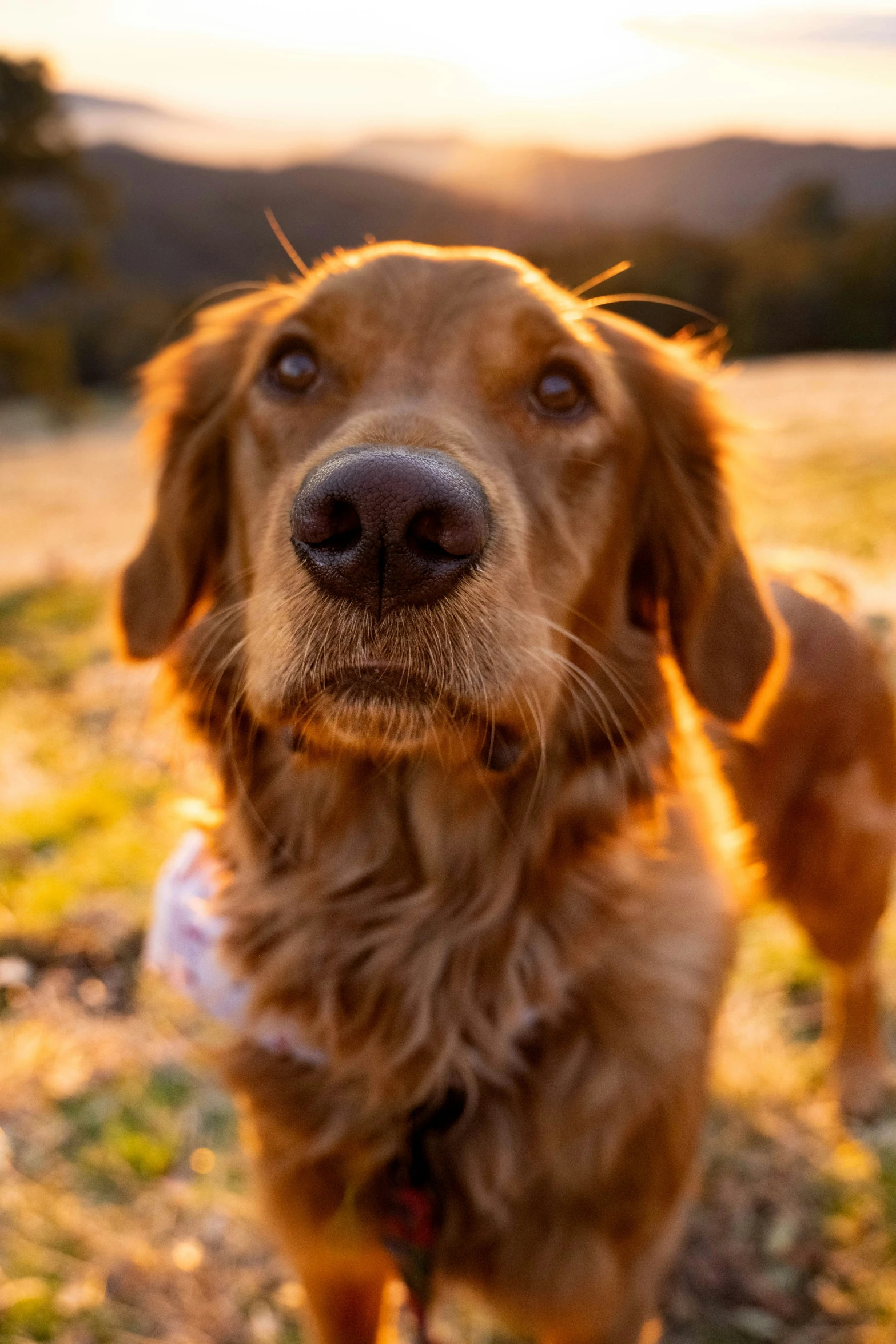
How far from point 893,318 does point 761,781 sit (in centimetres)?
3355

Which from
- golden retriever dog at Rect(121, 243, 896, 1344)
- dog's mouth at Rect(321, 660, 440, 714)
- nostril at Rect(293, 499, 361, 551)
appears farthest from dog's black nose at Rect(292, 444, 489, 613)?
golden retriever dog at Rect(121, 243, 896, 1344)

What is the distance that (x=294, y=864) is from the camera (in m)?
2.22

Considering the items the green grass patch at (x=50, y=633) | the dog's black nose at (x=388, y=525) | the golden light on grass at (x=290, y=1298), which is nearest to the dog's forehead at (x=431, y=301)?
the dog's black nose at (x=388, y=525)

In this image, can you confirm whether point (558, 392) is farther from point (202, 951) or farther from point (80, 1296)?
point (80, 1296)

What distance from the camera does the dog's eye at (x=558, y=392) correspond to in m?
2.05

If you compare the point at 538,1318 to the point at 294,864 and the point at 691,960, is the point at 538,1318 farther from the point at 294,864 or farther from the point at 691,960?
the point at 294,864

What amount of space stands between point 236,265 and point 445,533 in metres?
39.1

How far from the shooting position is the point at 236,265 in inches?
1453

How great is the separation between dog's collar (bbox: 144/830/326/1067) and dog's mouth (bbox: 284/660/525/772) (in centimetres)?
75

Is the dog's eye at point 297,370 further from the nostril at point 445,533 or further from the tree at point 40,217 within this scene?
the tree at point 40,217

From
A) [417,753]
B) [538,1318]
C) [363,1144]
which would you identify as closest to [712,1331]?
[538,1318]

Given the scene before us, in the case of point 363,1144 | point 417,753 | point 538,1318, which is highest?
point 417,753

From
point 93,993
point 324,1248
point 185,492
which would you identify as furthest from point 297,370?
point 93,993

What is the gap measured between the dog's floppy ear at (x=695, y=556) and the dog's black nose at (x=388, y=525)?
93cm
